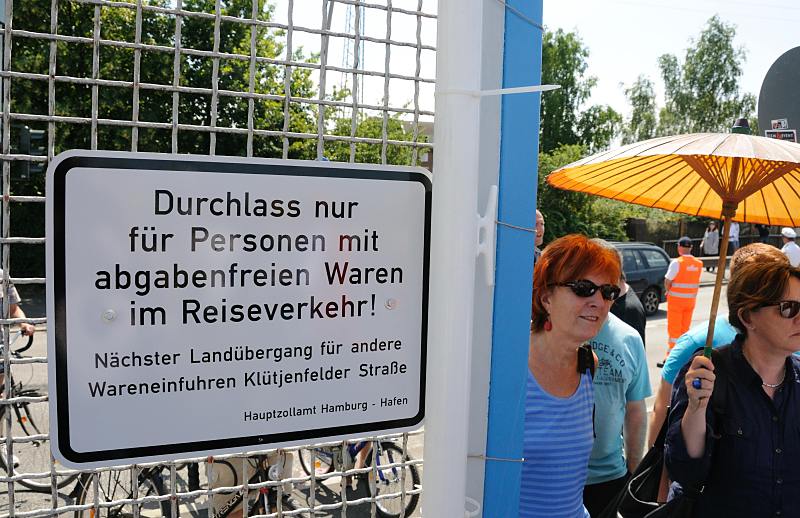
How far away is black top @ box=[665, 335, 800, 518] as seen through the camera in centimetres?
230

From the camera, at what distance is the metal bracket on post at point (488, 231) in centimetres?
127

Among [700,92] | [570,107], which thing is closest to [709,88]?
[700,92]

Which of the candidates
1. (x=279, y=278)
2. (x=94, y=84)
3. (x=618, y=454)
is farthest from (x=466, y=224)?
(x=618, y=454)

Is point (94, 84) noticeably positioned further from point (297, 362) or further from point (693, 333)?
point (693, 333)

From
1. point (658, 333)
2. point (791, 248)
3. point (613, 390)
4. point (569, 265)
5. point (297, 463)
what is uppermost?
point (569, 265)

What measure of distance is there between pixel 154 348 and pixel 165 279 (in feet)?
0.41

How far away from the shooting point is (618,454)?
2.96m

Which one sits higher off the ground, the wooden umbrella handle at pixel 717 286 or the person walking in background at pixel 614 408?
the wooden umbrella handle at pixel 717 286

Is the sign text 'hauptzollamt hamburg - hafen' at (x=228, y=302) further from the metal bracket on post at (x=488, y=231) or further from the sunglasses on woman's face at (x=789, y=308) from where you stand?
the sunglasses on woman's face at (x=789, y=308)

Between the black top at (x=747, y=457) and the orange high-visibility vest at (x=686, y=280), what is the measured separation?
7.50 metres

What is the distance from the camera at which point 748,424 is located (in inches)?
92.7

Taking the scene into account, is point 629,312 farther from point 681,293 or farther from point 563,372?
point 681,293

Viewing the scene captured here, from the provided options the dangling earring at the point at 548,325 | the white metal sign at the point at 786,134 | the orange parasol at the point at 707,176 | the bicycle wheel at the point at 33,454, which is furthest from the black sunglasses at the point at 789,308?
the bicycle wheel at the point at 33,454

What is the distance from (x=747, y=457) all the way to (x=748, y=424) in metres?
0.11
